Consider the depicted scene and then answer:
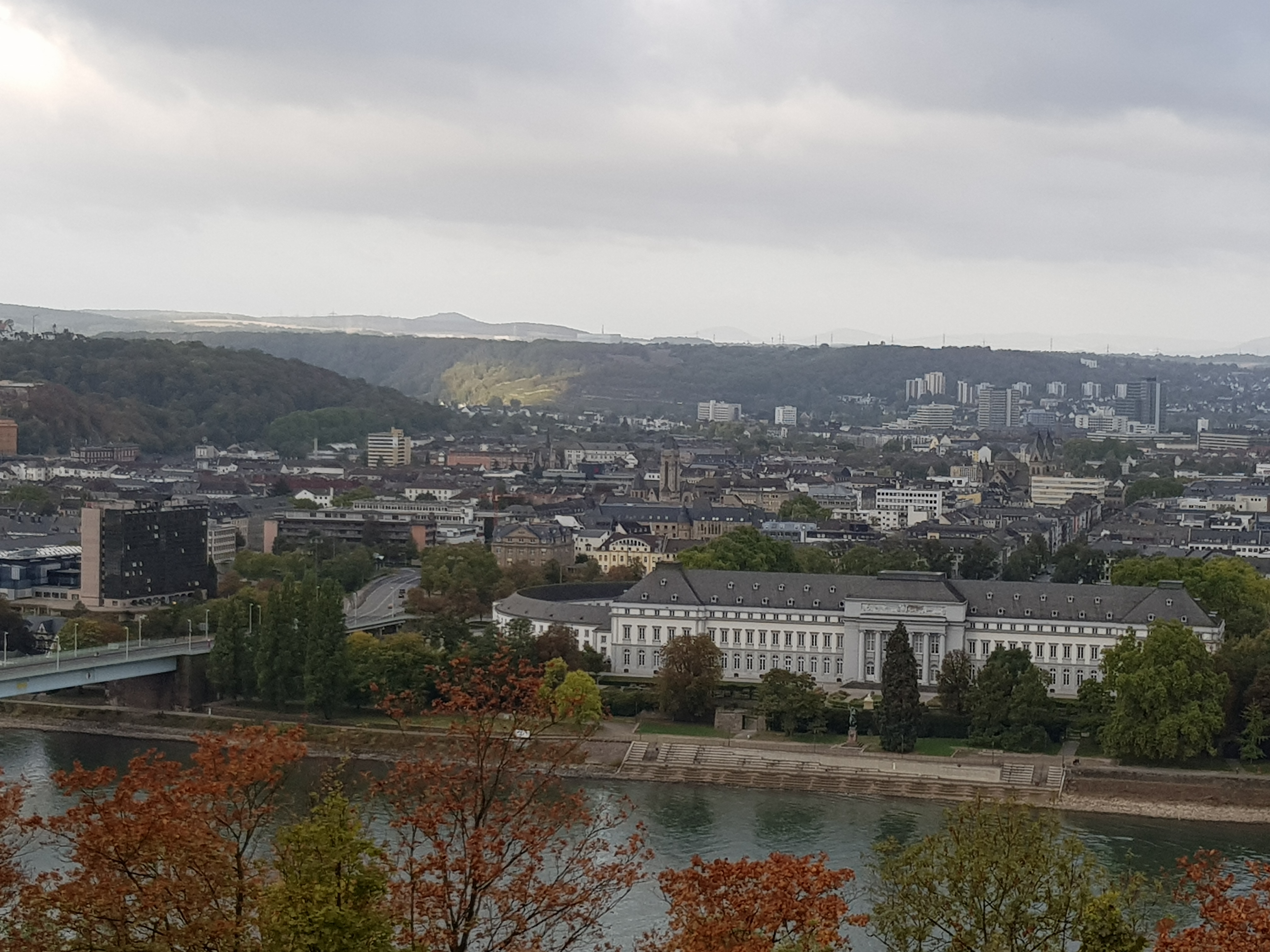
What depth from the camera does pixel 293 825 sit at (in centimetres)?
903

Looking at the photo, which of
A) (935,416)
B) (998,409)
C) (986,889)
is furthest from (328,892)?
(998,409)

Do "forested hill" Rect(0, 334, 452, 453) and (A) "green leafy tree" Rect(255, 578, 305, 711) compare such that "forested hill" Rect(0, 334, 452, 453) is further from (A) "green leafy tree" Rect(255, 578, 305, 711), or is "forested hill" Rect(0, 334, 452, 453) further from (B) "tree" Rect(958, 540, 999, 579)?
(A) "green leafy tree" Rect(255, 578, 305, 711)

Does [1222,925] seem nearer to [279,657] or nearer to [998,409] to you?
[279,657]

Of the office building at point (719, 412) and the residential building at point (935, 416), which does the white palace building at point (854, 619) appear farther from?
the residential building at point (935, 416)

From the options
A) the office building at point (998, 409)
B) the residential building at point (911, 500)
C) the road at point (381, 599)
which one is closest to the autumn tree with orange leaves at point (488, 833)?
the road at point (381, 599)

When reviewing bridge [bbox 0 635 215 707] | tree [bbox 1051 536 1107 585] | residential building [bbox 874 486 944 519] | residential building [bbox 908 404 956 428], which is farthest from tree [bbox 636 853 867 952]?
residential building [bbox 908 404 956 428]

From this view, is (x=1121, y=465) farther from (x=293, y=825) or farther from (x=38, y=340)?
(x=293, y=825)

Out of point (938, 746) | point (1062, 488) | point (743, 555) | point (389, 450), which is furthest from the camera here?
point (389, 450)

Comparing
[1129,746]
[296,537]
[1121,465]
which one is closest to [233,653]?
[1129,746]

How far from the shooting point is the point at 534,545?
140 feet

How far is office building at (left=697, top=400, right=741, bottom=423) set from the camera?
436 ft

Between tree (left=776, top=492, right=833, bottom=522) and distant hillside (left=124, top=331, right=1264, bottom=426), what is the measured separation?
262 feet

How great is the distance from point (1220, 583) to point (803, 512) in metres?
21.3

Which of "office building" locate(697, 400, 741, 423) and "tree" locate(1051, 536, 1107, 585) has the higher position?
"office building" locate(697, 400, 741, 423)
